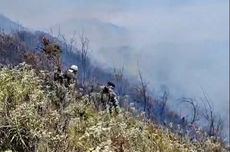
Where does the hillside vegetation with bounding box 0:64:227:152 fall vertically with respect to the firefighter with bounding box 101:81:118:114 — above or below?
above

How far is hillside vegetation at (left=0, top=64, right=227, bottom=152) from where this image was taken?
278 inches

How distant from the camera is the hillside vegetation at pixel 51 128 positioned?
278 inches

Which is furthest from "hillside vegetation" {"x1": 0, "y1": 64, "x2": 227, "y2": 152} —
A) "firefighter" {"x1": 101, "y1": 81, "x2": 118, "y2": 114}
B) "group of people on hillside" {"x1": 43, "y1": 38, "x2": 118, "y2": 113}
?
"firefighter" {"x1": 101, "y1": 81, "x2": 118, "y2": 114}

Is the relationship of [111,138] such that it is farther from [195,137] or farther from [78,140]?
[195,137]

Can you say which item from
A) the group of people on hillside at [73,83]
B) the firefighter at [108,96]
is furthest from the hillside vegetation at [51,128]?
the firefighter at [108,96]

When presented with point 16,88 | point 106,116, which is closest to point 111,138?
point 16,88

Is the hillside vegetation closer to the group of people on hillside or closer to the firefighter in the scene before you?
the group of people on hillside

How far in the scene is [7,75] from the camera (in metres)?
8.98

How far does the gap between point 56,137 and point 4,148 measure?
23.1 inches

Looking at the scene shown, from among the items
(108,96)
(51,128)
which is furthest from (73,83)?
(51,128)

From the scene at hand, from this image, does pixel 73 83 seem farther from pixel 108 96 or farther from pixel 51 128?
pixel 51 128

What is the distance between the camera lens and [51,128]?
7.57m

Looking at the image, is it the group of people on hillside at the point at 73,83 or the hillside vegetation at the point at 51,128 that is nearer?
the hillside vegetation at the point at 51,128

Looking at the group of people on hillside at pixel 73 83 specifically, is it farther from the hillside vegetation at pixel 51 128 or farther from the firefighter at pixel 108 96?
the hillside vegetation at pixel 51 128
